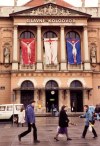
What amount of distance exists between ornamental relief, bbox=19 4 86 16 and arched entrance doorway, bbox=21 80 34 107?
11.8 m

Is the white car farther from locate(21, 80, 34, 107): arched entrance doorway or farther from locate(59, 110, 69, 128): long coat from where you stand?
locate(59, 110, 69, 128): long coat

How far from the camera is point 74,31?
182 ft

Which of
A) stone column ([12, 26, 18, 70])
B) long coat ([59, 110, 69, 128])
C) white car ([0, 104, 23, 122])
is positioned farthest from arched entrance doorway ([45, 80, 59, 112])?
long coat ([59, 110, 69, 128])

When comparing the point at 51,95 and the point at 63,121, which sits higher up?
the point at 51,95

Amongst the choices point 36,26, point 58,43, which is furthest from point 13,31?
point 58,43

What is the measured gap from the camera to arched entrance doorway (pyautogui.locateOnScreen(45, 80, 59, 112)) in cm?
5181

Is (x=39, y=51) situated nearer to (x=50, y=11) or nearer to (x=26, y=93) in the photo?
(x=50, y=11)

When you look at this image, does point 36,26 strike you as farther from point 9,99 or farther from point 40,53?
point 9,99

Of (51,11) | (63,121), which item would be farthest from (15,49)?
(63,121)

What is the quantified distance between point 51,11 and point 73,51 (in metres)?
7.91

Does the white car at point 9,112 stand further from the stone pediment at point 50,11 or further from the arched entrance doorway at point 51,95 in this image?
the stone pediment at point 50,11

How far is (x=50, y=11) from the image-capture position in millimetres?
53781

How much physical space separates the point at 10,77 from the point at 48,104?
25.6ft

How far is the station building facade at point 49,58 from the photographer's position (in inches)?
2029
